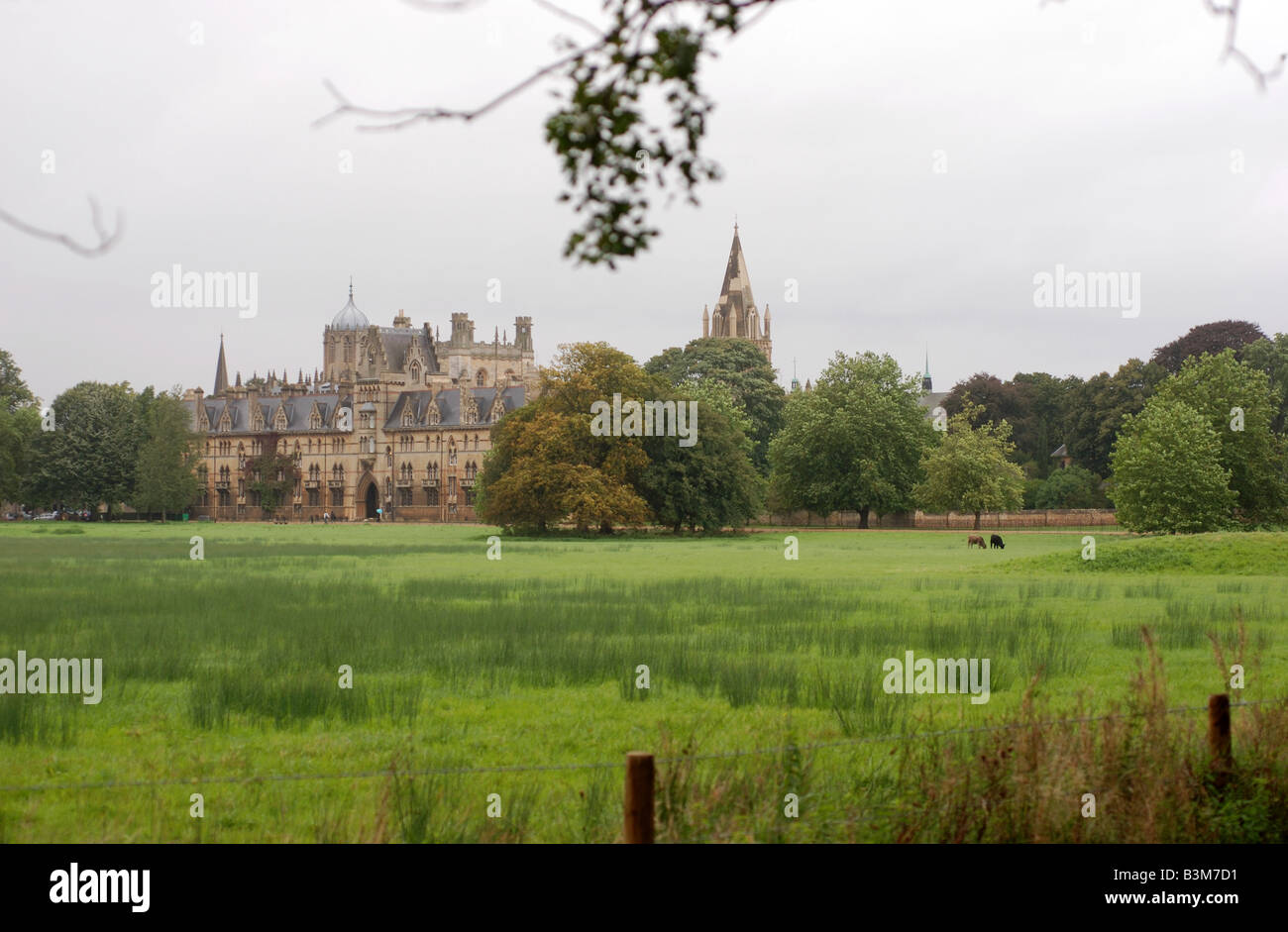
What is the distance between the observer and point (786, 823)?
879 cm

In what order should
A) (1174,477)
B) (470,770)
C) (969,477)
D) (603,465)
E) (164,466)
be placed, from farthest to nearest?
(164,466), (969,477), (603,465), (1174,477), (470,770)

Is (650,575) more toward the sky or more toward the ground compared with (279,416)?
more toward the ground

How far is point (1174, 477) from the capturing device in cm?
5809

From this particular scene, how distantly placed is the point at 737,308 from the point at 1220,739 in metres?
154

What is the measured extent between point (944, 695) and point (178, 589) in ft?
64.2

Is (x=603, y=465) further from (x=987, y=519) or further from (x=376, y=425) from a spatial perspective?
(x=376, y=425)

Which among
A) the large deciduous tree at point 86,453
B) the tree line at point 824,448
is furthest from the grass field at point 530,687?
the large deciduous tree at point 86,453

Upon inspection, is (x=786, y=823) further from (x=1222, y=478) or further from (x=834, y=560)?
(x=1222, y=478)

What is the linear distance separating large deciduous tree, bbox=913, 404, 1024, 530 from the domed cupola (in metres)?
90.2

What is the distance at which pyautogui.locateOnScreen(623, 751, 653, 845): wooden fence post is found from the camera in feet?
22.9

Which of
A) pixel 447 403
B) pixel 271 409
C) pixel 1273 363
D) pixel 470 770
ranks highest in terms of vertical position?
pixel 271 409

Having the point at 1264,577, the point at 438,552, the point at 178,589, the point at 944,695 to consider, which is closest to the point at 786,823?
the point at 944,695

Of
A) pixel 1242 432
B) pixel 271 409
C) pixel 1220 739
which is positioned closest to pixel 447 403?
pixel 271 409

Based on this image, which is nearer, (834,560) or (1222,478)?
(834,560)
